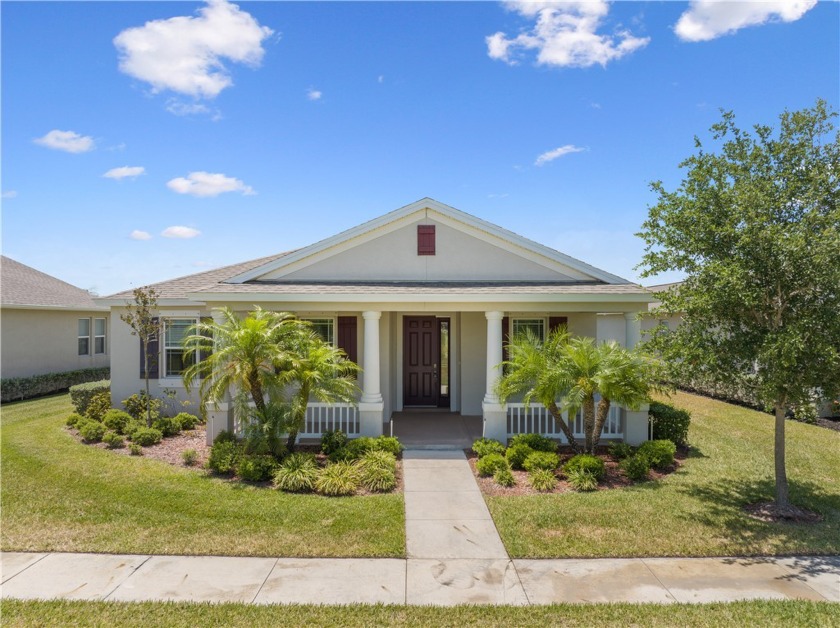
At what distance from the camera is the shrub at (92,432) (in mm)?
10922

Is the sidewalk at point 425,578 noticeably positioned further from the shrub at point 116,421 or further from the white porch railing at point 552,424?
the shrub at point 116,421

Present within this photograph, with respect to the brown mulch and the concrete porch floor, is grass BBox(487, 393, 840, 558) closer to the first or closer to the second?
the brown mulch

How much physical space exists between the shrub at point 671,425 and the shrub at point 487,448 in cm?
384

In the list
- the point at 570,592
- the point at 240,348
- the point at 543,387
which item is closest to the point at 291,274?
the point at 240,348

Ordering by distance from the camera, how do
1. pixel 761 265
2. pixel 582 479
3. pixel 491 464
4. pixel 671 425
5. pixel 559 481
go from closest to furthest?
pixel 761 265 < pixel 582 479 < pixel 559 481 < pixel 491 464 < pixel 671 425

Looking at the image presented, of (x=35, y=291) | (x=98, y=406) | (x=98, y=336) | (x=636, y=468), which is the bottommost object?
(x=636, y=468)

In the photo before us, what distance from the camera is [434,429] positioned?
11.9m

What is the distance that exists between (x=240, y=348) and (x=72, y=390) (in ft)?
26.7

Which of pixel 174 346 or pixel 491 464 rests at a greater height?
pixel 174 346

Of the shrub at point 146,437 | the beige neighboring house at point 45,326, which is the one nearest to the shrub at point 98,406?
the shrub at point 146,437

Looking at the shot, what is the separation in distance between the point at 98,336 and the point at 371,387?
651 inches

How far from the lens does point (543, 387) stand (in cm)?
923

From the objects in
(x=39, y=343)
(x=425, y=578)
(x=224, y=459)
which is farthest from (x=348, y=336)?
(x=39, y=343)

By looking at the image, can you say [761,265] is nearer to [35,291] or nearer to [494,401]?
[494,401]
